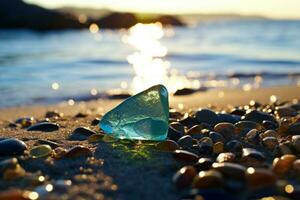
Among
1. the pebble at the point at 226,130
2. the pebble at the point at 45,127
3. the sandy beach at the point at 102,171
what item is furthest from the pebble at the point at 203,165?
the pebble at the point at 45,127

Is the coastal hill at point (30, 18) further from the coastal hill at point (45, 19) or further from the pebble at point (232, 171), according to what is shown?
the pebble at point (232, 171)

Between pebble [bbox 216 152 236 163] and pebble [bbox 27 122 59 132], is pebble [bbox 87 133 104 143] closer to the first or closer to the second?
pebble [bbox 27 122 59 132]

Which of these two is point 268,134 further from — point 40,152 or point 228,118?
point 40,152

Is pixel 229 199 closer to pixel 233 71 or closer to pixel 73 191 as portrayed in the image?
pixel 73 191

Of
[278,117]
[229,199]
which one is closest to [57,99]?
[278,117]

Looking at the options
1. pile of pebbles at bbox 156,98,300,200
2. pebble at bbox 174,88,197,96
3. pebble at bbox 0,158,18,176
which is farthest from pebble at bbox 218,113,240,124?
pebble at bbox 174,88,197,96

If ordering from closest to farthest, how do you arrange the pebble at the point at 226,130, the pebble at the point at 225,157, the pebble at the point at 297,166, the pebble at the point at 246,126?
the pebble at the point at 297,166, the pebble at the point at 225,157, the pebble at the point at 226,130, the pebble at the point at 246,126

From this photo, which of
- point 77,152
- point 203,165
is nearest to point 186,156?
point 203,165
